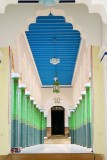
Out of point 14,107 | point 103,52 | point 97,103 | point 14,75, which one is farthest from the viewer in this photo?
point 14,107

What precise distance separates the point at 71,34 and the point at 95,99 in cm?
434

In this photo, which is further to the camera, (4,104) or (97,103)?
(4,104)

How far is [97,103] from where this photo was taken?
9.61 m

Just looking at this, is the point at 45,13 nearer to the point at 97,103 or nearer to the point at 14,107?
the point at 97,103

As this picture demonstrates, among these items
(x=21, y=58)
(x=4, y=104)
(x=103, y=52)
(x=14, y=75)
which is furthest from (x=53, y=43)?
(x=103, y=52)

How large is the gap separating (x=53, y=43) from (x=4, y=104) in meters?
5.56

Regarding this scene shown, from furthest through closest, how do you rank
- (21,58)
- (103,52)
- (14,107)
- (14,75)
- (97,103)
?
(21,58), (14,107), (14,75), (97,103), (103,52)

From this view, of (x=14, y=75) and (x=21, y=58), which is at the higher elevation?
(x=21, y=58)

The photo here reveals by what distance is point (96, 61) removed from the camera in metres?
9.77

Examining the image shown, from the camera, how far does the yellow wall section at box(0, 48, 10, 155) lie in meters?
9.59

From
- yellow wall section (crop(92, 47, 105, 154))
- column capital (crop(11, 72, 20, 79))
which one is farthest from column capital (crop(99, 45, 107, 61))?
column capital (crop(11, 72, 20, 79))

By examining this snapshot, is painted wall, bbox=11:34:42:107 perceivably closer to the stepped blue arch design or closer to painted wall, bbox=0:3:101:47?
the stepped blue arch design

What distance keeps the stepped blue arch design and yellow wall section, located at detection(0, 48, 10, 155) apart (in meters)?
2.50

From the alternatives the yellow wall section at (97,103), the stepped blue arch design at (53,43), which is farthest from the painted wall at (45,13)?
the stepped blue arch design at (53,43)
